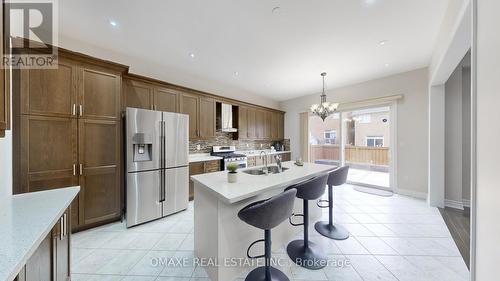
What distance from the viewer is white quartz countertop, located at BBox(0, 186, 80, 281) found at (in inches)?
26.6

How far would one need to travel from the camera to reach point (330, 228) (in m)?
2.52

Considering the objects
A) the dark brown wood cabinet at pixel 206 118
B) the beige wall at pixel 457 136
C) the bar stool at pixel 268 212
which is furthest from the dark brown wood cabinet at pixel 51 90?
the beige wall at pixel 457 136

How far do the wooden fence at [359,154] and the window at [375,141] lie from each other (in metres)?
0.09

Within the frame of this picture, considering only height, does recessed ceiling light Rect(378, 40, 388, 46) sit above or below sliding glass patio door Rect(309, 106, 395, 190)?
above

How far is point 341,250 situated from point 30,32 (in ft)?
15.8

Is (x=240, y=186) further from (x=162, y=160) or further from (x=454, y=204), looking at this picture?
(x=454, y=204)

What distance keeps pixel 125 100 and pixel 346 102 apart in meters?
5.14

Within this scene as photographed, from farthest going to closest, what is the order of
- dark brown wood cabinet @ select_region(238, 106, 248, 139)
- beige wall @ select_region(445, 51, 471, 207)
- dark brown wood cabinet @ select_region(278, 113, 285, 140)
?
dark brown wood cabinet @ select_region(278, 113, 285, 140) < dark brown wood cabinet @ select_region(238, 106, 248, 139) < beige wall @ select_region(445, 51, 471, 207)

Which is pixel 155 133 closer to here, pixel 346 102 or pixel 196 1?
pixel 196 1

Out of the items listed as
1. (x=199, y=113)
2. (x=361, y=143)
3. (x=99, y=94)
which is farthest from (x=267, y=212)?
(x=361, y=143)

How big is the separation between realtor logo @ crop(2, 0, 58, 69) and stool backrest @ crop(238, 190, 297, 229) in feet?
9.74

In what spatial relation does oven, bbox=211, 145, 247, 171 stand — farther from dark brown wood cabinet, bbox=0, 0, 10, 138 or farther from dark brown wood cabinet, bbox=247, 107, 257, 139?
dark brown wood cabinet, bbox=0, 0, 10, 138

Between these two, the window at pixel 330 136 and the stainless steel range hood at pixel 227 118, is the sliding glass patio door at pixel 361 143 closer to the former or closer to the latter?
the window at pixel 330 136

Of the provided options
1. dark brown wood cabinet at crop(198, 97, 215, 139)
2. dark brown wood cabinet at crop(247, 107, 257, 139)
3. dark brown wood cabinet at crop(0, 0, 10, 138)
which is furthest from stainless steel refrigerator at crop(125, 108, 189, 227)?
dark brown wood cabinet at crop(247, 107, 257, 139)
